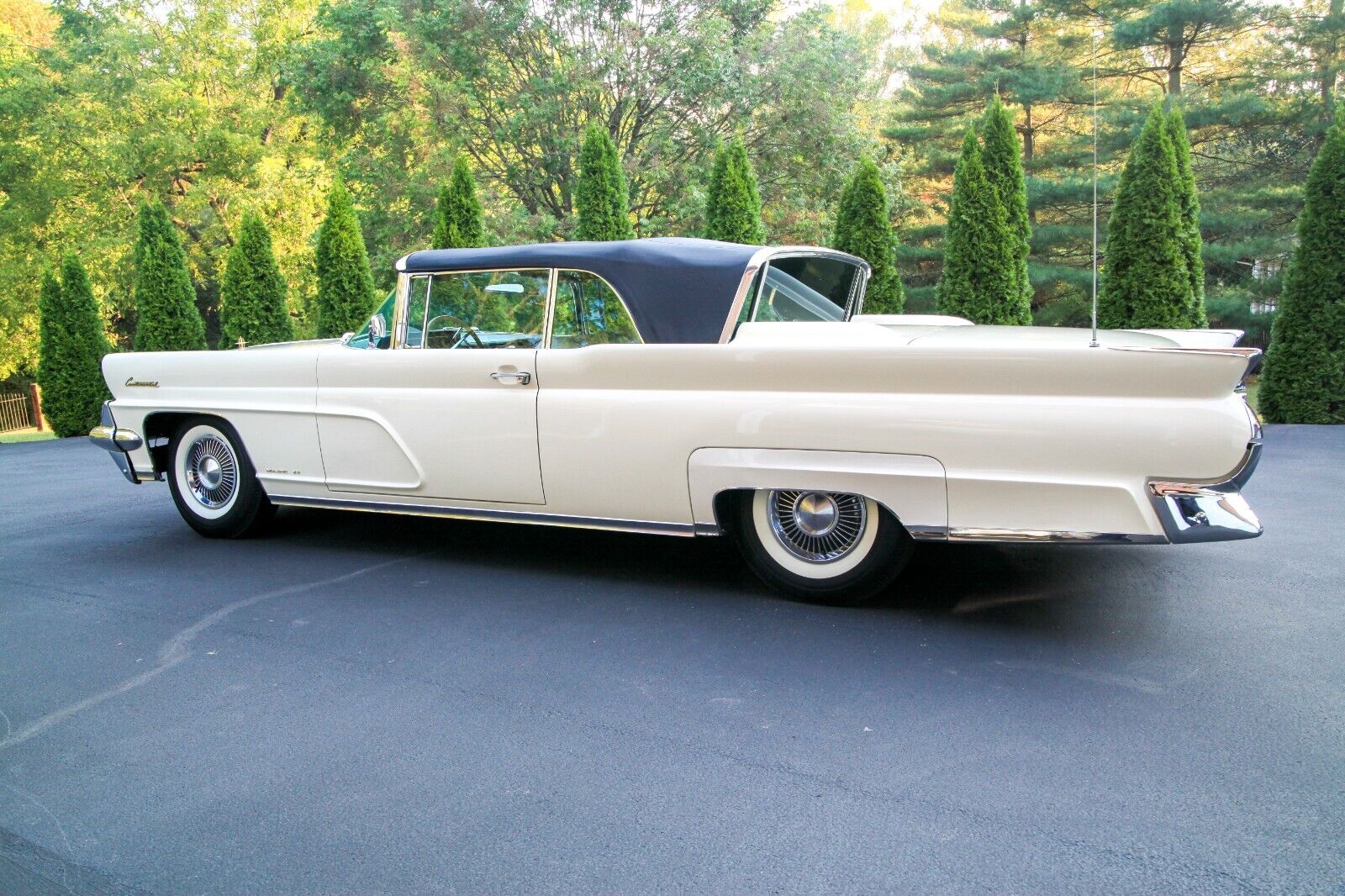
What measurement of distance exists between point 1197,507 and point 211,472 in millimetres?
5184

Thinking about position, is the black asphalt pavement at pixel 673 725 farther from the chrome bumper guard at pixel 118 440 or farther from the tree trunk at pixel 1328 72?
the tree trunk at pixel 1328 72

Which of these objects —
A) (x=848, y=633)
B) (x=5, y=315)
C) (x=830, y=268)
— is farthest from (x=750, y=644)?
(x=5, y=315)

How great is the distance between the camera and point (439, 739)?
3062 mm

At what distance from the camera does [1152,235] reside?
11.5m

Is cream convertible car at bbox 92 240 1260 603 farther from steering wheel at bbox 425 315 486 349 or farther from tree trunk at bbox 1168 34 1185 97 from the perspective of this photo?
tree trunk at bbox 1168 34 1185 97

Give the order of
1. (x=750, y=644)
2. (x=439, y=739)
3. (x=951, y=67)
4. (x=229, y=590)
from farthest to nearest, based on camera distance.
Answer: (x=951, y=67)
(x=229, y=590)
(x=750, y=644)
(x=439, y=739)

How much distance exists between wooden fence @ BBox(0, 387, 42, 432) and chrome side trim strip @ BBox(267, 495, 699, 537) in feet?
101

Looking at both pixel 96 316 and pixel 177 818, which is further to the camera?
pixel 96 316

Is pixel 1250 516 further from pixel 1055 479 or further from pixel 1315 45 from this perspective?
pixel 1315 45

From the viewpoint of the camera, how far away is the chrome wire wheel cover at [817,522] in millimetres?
4141

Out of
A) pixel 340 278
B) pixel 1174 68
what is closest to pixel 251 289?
pixel 340 278

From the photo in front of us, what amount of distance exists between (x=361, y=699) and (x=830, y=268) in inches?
126

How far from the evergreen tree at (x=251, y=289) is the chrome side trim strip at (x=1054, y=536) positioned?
1373 centimetres

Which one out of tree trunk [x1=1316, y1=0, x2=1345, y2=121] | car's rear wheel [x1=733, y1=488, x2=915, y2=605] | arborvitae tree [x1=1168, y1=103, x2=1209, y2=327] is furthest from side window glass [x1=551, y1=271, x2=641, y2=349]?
tree trunk [x1=1316, y1=0, x2=1345, y2=121]
